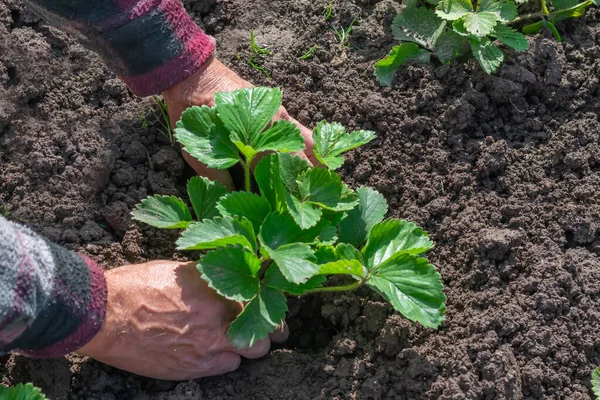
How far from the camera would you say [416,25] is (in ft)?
8.22

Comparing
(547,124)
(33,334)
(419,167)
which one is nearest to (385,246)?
(419,167)

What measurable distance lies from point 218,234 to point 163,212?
257 mm

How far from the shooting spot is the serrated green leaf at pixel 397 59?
2465 millimetres

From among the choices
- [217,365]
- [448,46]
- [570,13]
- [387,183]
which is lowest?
[217,365]

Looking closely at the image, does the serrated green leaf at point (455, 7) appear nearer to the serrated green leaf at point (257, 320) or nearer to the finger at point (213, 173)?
the finger at point (213, 173)

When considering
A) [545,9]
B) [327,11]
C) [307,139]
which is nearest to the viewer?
[307,139]

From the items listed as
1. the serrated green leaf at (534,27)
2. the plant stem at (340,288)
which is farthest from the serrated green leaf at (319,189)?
the serrated green leaf at (534,27)

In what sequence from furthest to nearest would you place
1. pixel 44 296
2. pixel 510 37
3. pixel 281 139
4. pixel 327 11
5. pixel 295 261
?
pixel 327 11
pixel 510 37
pixel 281 139
pixel 295 261
pixel 44 296

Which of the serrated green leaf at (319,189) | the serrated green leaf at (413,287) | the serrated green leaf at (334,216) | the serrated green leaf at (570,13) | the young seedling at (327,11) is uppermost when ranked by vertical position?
the serrated green leaf at (570,13)

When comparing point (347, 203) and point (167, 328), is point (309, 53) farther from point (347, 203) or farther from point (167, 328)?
point (167, 328)

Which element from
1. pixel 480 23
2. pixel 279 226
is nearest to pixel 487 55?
pixel 480 23

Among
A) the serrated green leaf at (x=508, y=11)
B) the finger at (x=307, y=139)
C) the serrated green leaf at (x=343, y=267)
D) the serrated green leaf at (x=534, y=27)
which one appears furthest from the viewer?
the serrated green leaf at (x=534, y=27)

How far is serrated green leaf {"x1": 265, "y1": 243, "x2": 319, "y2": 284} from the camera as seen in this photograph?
1.83 m

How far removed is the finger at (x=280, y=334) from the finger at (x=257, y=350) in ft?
0.17
